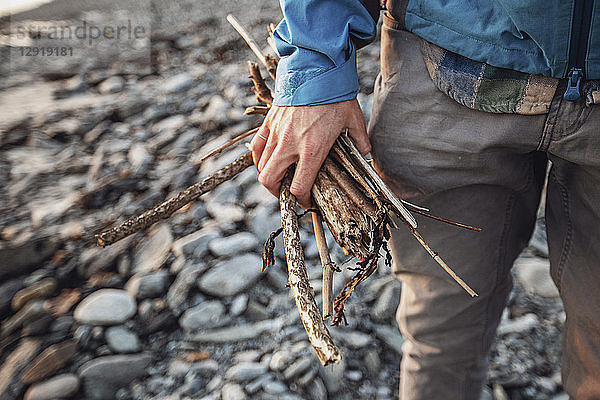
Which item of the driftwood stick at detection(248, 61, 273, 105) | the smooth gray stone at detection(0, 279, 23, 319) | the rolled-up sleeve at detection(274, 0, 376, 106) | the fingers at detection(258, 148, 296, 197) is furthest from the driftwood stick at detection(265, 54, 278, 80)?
the smooth gray stone at detection(0, 279, 23, 319)

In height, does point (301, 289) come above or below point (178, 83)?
above

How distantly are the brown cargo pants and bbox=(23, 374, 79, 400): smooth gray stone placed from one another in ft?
4.14

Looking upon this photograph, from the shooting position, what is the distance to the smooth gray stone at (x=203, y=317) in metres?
2.31

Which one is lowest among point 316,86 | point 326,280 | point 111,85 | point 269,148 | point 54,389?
point 54,389

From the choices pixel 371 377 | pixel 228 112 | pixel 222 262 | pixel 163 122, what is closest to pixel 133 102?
pixel 163 122

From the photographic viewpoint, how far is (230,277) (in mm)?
2449

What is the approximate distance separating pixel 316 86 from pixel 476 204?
21.1 inches

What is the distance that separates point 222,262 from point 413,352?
3.61 ft

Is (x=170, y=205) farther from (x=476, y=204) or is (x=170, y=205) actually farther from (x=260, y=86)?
(x=476, y=204)

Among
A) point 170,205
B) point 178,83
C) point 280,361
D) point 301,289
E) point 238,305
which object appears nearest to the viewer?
point 301,289

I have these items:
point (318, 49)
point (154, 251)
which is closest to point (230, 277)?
point (154, 251)

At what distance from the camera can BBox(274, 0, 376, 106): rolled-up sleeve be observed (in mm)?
1300

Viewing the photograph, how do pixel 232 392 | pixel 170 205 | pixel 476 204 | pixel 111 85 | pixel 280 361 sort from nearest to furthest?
pixel 476 204, pixel 170 205, pixel 232 392, pixel 280 361, pixel 111 85

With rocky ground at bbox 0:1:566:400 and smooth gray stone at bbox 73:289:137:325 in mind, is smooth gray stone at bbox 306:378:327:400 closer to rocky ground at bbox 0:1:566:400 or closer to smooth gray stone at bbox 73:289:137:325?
rocky ground at bbox 0:1:566:400
